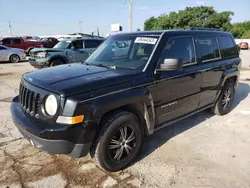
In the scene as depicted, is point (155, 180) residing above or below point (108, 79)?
below

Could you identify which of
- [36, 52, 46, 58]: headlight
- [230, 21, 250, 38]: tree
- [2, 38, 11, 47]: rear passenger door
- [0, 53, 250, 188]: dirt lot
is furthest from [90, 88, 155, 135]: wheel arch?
[230, 21, 250, 38]: tree

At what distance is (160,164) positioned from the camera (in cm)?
348

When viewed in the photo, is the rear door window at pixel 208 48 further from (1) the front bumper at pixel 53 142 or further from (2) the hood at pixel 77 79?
(1) the front bumper at pixel 53 142

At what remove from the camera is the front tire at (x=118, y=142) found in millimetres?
2959

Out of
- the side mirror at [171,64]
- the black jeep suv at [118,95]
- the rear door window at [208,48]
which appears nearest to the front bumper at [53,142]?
the black jeep suv at [118,95]

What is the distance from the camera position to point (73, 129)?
2.63 metres

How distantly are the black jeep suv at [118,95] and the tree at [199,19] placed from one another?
149 feet

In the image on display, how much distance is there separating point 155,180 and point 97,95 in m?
1.38

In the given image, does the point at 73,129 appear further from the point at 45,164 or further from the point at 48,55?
the point at 48,55

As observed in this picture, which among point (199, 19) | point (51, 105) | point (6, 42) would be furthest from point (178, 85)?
point (199, 19)

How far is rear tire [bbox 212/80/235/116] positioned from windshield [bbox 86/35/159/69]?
255cm

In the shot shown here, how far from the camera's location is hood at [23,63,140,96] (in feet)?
9.07

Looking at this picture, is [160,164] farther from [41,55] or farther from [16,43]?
[16,43]

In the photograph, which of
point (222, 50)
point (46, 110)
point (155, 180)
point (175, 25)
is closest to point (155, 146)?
point (155, 180)
